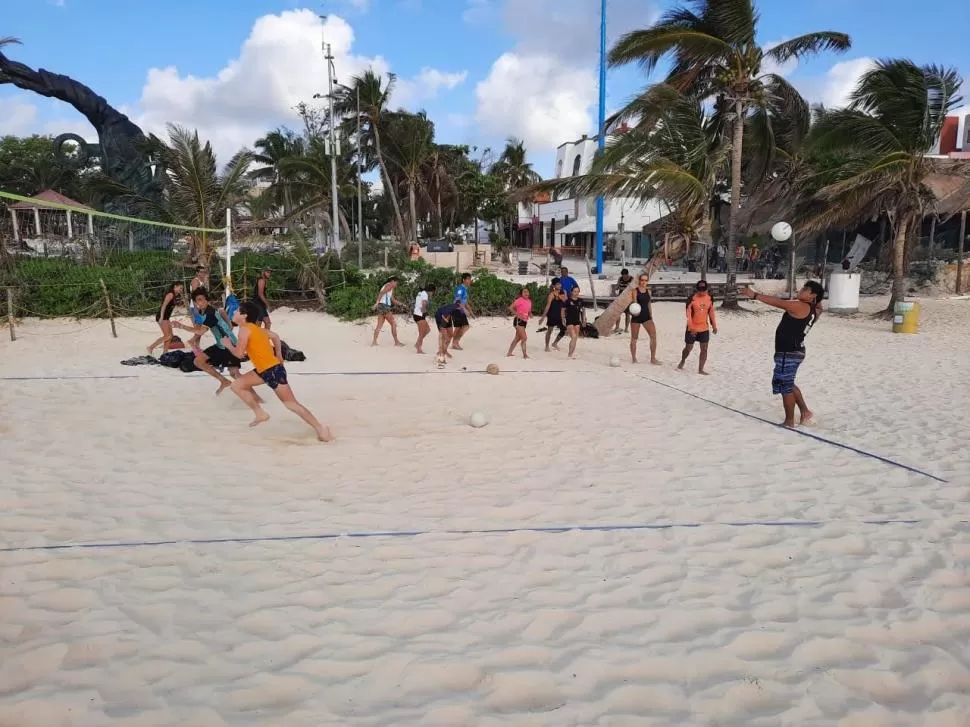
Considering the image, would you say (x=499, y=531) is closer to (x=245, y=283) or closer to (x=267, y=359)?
(x=267, y=359)

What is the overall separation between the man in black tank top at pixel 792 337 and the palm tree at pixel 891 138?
8.23m

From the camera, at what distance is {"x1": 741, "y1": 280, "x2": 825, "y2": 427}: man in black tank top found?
19.0 feet

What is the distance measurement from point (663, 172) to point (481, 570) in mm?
9385

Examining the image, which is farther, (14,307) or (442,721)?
(14,307)

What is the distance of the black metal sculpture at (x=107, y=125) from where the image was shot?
2306cm

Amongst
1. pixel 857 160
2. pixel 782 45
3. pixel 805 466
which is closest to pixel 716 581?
pixel 805 466

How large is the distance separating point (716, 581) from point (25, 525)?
12.1ft

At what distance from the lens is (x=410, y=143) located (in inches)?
1073

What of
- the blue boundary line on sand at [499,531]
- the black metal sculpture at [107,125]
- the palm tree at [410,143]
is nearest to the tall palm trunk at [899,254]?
the blue boundary line on sand at [499,531]

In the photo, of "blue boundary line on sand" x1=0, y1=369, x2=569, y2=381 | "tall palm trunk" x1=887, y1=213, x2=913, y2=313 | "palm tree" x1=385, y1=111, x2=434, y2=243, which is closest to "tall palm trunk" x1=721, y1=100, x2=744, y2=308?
"tall palm trunk" x1=887, y1=213, x2=913, y2=313

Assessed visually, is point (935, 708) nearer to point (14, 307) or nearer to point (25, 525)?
point (25, 525)

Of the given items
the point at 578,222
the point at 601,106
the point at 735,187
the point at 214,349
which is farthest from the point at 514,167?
the point at 214,349

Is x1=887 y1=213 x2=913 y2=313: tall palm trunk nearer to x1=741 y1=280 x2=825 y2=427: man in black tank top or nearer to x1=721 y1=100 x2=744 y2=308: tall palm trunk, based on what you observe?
x1=721 y1=100 x2=744 y2=308: tall palm trunk

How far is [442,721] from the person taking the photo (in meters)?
2.19
